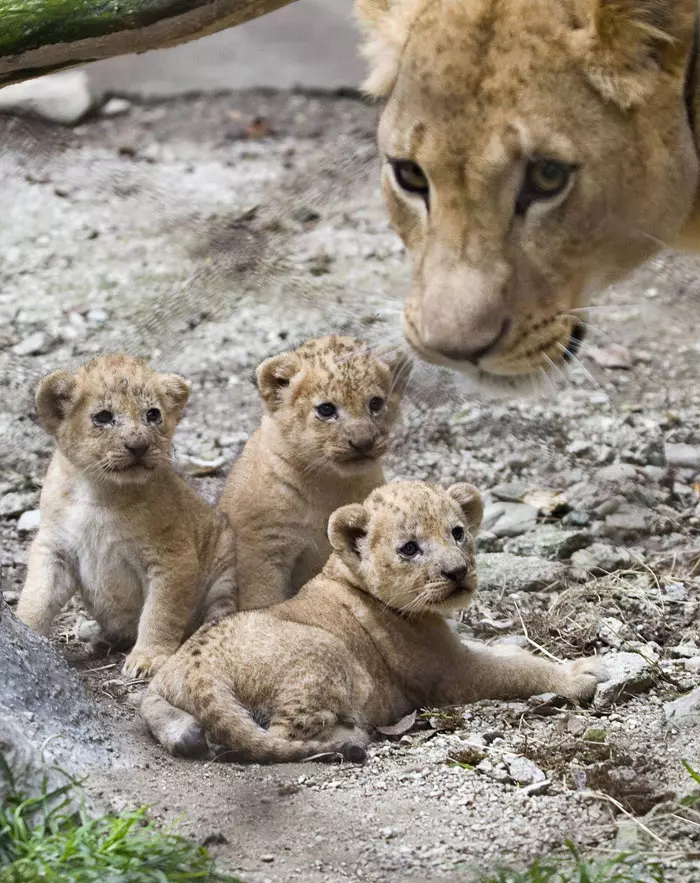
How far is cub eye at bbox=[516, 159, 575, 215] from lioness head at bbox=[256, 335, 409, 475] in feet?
4.66

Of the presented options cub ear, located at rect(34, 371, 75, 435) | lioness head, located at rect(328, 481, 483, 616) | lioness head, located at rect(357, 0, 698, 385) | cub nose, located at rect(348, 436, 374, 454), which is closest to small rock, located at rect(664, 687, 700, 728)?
lioness head, located at rect(328, 481, 483, 616)

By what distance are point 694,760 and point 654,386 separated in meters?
3.38

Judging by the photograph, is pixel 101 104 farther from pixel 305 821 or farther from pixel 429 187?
pixel 305 821

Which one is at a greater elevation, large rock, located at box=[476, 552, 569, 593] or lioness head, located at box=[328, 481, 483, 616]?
lioness head, located at box=[328, 481, 483, 616]

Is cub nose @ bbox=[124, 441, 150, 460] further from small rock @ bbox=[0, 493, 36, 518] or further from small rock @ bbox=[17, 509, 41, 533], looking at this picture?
small rock @ bbox=[0, 493, 36, 518]

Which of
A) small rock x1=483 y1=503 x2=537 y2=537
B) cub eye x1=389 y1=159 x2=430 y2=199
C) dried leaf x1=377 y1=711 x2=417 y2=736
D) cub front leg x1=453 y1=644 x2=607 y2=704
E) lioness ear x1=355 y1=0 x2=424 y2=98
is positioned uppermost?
lioness ear x1=355 y1=0 x2=424 y2=98

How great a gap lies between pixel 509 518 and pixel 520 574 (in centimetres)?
52

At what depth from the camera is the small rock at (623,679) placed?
433 cm

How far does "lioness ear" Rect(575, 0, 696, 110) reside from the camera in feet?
11.1

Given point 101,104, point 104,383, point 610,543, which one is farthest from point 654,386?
point 101,104

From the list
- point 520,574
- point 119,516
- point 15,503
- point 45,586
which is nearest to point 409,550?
point 119,516

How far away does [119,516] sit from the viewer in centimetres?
469

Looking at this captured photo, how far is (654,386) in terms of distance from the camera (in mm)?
6938

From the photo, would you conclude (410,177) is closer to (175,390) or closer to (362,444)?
(362,444)
